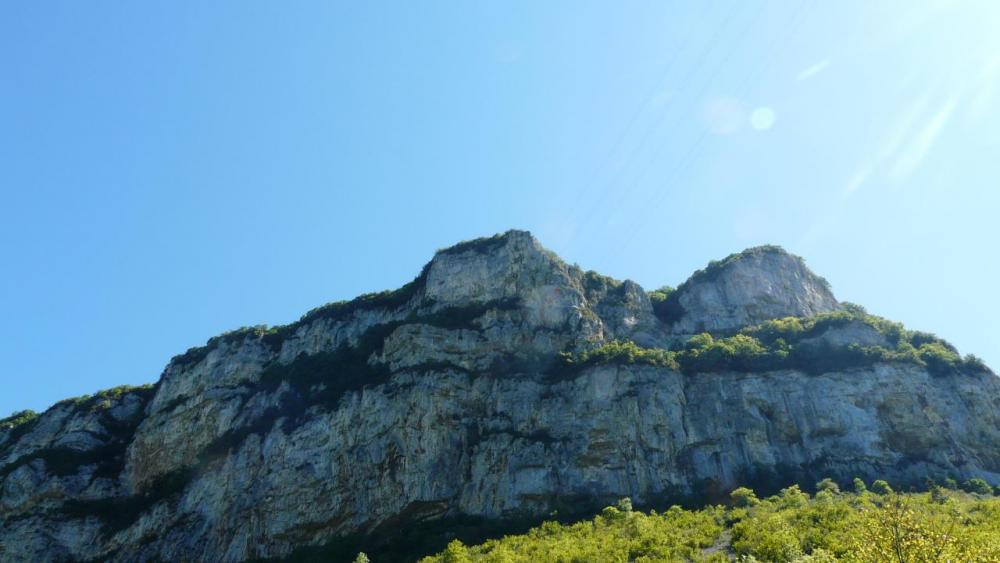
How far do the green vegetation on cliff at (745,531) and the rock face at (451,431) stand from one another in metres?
5.17

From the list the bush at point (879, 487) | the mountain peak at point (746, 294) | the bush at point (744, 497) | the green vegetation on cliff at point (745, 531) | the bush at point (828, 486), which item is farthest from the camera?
the mountain peak at point (746, 294)

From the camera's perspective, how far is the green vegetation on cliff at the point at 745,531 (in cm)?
3341

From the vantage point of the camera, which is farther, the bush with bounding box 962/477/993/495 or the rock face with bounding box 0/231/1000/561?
the rock face with bounding box 0/231/1000/561

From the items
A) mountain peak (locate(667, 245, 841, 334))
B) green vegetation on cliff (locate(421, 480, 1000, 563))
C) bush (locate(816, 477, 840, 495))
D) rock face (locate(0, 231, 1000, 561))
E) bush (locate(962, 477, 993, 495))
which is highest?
mountain peak (locate(667, 245, 841, 334))

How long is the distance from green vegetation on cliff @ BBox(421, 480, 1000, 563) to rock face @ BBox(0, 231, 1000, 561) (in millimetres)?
5174

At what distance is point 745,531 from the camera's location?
38750mm

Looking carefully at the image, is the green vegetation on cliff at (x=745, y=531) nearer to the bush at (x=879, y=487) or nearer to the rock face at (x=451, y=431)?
the bush at (x=879, y=487)

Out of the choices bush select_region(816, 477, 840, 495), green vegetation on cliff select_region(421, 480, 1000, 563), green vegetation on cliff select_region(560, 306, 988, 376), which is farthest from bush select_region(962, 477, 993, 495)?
green vegetation on cliff select_region(560, 306, 988, 376)

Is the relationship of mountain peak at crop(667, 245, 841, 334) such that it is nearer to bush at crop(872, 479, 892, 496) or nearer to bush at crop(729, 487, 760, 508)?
bush at crop(872, 479, 892, 496)

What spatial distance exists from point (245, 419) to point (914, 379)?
56166 mm

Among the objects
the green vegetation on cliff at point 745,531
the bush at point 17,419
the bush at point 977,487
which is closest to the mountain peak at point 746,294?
the bush at point 977,487

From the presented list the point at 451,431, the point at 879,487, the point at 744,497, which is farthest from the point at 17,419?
the point at 879,487

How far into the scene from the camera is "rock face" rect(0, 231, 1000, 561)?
5250 cm

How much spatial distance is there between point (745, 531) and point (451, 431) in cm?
2413
